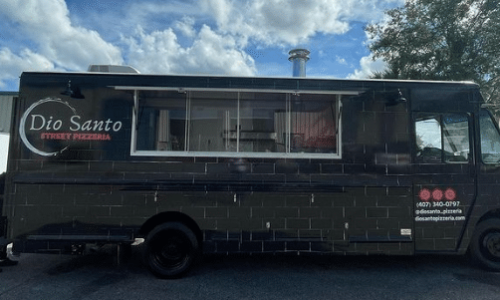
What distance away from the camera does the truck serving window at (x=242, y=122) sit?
4.57m

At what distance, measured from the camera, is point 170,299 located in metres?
3.79

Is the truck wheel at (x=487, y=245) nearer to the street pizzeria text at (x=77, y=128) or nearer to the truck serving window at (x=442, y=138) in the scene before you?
the truck serving window at (x=442, y=138)

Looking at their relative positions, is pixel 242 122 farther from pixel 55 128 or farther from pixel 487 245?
pixel 487 245

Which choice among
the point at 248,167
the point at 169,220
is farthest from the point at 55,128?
the point at 248,167

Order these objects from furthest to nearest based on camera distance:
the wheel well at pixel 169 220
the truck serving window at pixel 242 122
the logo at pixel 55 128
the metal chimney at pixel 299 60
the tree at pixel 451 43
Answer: the tree at pixel 451 43, the metal chimney at pixel 299 60, the truck serving window at pixel 242 122, the wheel well at pixel 169 220, the logo at pixel 55 128

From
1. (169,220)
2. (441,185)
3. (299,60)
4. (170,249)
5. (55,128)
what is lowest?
(170,249)

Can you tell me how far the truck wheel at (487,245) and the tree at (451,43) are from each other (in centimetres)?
892

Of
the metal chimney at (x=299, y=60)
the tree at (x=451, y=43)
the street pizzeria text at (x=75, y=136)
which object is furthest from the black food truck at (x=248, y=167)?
the tree at (x=451, y=43)

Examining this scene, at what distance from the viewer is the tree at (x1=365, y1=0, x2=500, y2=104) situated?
451 inches

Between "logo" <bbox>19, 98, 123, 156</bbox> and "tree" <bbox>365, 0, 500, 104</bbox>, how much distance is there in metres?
12.4

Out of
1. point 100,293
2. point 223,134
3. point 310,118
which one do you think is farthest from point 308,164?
point 100,293

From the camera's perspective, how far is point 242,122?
4684 millimetres

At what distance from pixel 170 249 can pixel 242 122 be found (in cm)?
219

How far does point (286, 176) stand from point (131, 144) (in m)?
2.34
